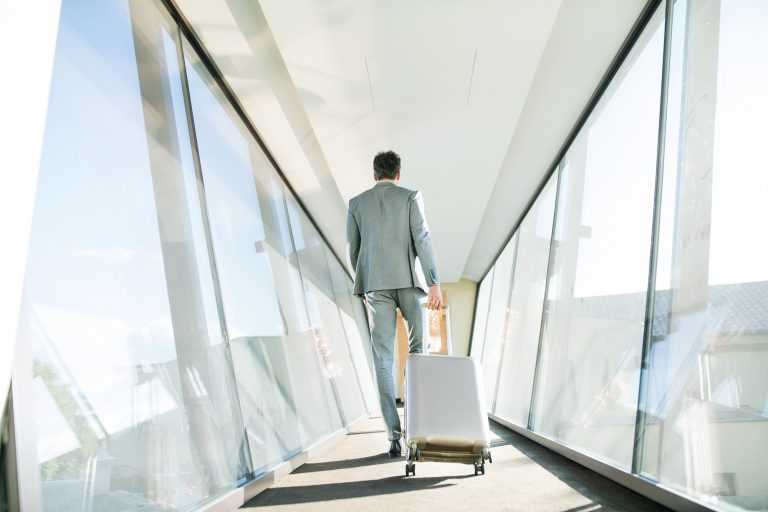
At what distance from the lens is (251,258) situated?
346 centimetres

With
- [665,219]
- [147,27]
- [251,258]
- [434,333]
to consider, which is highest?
[147,27]

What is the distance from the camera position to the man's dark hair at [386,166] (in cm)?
327

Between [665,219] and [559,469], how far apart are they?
4.23ft

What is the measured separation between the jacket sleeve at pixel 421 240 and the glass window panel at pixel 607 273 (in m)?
0.95

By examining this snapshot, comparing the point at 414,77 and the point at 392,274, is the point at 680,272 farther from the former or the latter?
the point at 414,77

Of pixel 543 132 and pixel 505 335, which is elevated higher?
pixel 543 132

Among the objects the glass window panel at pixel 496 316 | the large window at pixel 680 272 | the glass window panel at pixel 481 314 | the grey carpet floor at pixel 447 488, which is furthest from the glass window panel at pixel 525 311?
the glass window panel at pixel 481 314

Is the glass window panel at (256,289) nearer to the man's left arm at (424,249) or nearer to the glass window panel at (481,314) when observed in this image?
the man's left arm at (424,249)

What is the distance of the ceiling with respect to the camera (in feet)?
10.2

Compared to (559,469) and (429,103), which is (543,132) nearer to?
(429,103)

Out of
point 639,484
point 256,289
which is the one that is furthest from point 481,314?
point 639,484

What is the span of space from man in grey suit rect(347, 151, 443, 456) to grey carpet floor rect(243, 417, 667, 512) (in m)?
0.38

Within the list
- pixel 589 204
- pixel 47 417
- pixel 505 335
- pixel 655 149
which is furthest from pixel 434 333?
pixel 47 417

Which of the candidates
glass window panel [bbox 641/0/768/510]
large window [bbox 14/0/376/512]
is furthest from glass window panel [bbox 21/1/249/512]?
glass window panel [bbox 641/0/768/510]
